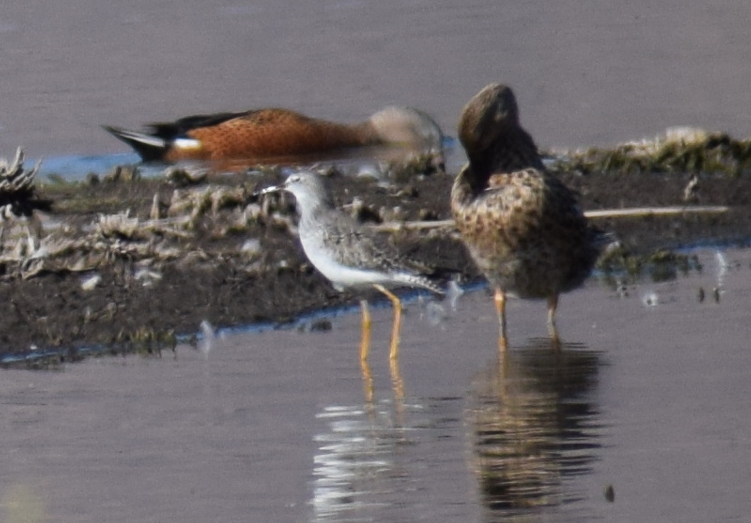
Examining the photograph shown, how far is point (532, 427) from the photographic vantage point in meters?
6.40

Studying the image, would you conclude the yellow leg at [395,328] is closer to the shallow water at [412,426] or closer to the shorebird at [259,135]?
the shallow water at [412,426]

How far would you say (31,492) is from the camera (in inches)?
225

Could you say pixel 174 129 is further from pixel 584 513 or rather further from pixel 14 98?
pixel 584 513

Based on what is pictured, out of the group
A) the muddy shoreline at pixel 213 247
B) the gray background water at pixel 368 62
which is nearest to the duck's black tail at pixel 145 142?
the gray background water at pixel 368 62

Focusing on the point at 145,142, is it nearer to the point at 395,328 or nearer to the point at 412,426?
the point at 395,328

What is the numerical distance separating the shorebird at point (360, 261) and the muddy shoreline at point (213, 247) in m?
0.38

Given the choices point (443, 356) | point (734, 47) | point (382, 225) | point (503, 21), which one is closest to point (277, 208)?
point (382, 225)

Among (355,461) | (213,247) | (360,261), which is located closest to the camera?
(355,461)

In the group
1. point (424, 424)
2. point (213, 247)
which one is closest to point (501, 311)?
point (424, 424)

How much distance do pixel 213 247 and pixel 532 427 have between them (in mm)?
3694

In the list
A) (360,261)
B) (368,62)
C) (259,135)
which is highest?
(368,62)

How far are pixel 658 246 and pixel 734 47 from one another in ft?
29.9

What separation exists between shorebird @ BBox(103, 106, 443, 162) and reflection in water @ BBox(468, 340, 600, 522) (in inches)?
254

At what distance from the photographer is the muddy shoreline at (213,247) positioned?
8.44 meters
